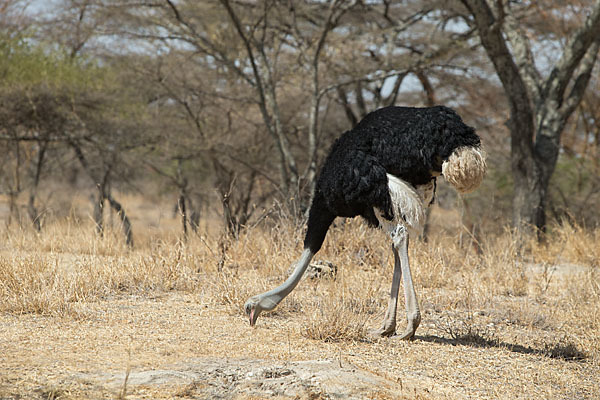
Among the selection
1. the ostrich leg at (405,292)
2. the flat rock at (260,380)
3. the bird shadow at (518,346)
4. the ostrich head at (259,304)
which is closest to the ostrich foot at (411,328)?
the ostrich leg at (405,292)

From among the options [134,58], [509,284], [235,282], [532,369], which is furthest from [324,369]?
[134,58]

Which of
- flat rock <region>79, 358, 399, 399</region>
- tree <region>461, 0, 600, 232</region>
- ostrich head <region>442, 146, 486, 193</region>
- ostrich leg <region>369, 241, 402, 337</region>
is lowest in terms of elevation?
flat rock <region>79, 358, 399, 399</region>

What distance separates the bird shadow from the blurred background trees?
4.59 meters

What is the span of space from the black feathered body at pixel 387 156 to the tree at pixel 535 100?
16.4ft

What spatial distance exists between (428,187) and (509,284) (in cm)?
229

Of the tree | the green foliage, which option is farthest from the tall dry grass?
the green foliage

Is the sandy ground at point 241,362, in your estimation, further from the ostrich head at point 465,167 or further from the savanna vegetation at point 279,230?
the ostrich head at point 465,167

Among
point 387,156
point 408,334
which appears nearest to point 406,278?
point 408,334

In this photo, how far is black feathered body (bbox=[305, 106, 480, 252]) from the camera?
3.99m

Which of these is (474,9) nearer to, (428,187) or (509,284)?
(509,284)

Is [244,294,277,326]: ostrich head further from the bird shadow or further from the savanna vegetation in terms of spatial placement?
the bird shadow

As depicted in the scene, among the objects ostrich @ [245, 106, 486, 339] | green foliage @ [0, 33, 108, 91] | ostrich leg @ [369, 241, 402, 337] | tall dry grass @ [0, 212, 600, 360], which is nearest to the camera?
ostrich @ [245, 106, 486, 339]

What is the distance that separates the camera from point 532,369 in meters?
3.88

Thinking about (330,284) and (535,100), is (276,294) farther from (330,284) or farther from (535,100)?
(535,100)
